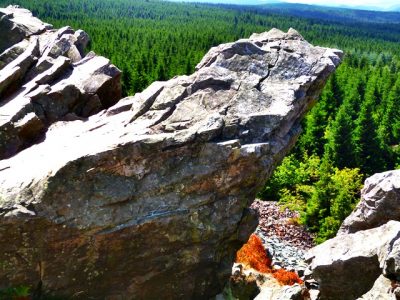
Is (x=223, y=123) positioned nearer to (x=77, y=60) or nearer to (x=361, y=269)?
(x=361, y=269)

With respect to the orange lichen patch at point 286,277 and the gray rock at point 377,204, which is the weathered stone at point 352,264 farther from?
the orange lichen patch at point 286,277

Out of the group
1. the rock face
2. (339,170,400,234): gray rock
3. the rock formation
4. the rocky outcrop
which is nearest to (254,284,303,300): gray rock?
the rock formation

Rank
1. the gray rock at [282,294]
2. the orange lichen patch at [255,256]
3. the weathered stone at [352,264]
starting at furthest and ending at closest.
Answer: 1. the orange lichen patch at [255,256]
2. the gray rock at [282,294]
3. the weathered stone at [352,264]

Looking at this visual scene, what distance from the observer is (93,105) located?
22.5m

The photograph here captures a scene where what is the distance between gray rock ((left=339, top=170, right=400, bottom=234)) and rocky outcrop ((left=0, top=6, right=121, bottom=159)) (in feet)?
51.7

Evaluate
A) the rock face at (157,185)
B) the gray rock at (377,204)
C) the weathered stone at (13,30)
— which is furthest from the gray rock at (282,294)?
the weathered stone at (13,30)

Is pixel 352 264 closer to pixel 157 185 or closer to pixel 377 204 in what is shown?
pixel 377 204

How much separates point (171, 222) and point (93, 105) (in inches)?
368

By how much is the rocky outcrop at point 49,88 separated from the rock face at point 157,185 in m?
0.81

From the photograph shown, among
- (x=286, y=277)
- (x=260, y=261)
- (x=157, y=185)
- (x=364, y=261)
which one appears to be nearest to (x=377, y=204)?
(x=364, y=261)

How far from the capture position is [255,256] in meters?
28.2

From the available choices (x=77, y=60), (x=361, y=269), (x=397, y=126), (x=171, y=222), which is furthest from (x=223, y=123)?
(x=397, y=126)

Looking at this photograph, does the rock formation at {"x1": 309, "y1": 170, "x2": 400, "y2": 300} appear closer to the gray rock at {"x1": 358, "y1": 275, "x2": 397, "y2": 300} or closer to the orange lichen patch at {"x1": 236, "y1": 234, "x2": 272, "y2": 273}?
the gray rock at {"x1": 358, "y1": 275, "x2": 397, "y2": 300}

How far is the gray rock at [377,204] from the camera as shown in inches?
948
